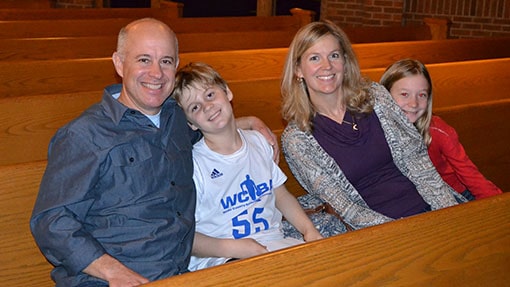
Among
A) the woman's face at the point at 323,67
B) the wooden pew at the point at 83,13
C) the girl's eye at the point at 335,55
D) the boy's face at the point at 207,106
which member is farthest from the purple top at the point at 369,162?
the wooden pew at the point at 83,13

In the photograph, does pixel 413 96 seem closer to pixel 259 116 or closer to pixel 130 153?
pixel 259 116

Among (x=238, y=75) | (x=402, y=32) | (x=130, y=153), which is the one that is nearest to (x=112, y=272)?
(x=130, y=153)

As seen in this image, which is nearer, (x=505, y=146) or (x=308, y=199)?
(x=308, y=199)

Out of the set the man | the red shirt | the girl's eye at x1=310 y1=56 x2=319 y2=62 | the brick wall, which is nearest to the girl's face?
the red shirt

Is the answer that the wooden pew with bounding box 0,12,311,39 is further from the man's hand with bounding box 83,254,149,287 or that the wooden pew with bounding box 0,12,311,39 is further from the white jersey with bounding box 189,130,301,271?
the man's hand with bounding box 83,254,149,287

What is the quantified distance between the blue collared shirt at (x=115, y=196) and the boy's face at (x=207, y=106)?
0.47ft

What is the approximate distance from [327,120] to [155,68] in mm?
834

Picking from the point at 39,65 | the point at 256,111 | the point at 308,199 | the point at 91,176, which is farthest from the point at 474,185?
the point at 39,65

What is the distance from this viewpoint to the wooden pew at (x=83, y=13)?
6.03 metres

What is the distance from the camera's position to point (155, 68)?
2.36m

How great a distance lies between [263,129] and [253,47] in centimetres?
281

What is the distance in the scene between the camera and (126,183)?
7.35 feet

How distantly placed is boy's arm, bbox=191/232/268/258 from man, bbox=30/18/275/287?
0.10m

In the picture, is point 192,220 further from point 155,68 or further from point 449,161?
point 449,161
